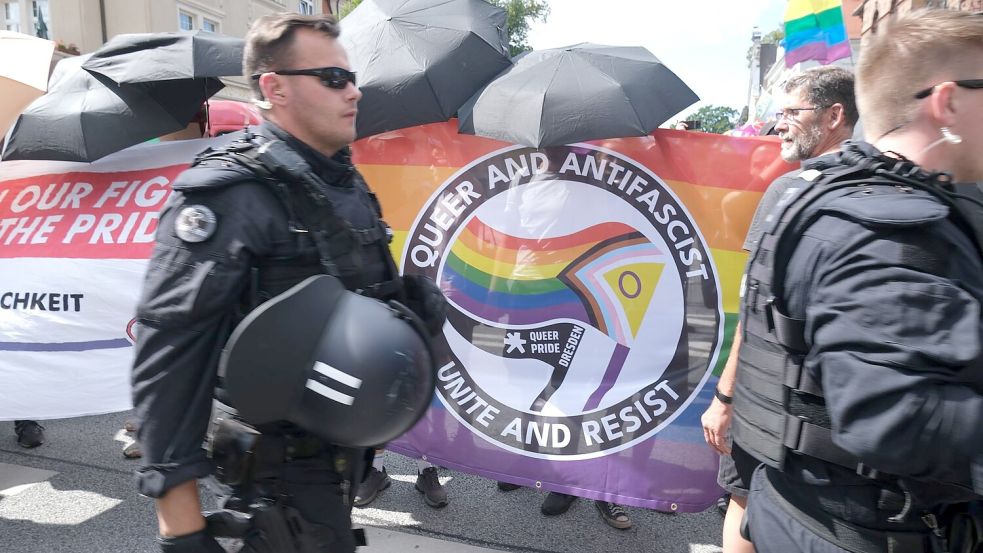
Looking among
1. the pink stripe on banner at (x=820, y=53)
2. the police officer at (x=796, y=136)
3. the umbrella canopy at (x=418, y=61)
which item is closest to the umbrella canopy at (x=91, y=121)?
the umbrella canopy at (x=418, y=61)

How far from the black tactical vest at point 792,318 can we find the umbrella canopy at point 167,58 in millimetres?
2838

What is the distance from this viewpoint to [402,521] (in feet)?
10.6

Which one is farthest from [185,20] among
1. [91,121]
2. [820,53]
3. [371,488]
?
[371,488]

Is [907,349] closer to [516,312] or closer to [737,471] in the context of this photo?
[737,471]

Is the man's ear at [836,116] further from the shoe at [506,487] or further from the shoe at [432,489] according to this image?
the shoe at [432,489]

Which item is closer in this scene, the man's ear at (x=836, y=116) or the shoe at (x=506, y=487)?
the man's ear at (x=836, y=116)

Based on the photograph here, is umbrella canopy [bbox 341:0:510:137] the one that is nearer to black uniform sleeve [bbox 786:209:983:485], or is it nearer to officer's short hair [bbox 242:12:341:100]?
officer's short hair [bbox 242:12:341:100]

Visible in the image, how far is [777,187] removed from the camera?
226 cm

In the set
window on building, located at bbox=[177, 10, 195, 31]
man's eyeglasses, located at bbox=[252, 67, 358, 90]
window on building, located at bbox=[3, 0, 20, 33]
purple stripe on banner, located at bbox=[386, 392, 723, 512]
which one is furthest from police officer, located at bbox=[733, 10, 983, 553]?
window on building, located at bbox=[3, 0, 20, 33]

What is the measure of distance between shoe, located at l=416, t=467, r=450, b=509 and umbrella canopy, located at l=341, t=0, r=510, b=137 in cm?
187

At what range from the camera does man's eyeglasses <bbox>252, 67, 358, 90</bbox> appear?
1645 millimetres

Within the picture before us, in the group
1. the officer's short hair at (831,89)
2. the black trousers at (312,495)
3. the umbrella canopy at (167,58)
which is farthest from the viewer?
the umbrella canopy at (167,58)

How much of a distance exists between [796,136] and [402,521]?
265 centimetres

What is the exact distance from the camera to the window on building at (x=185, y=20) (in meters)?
24.1
